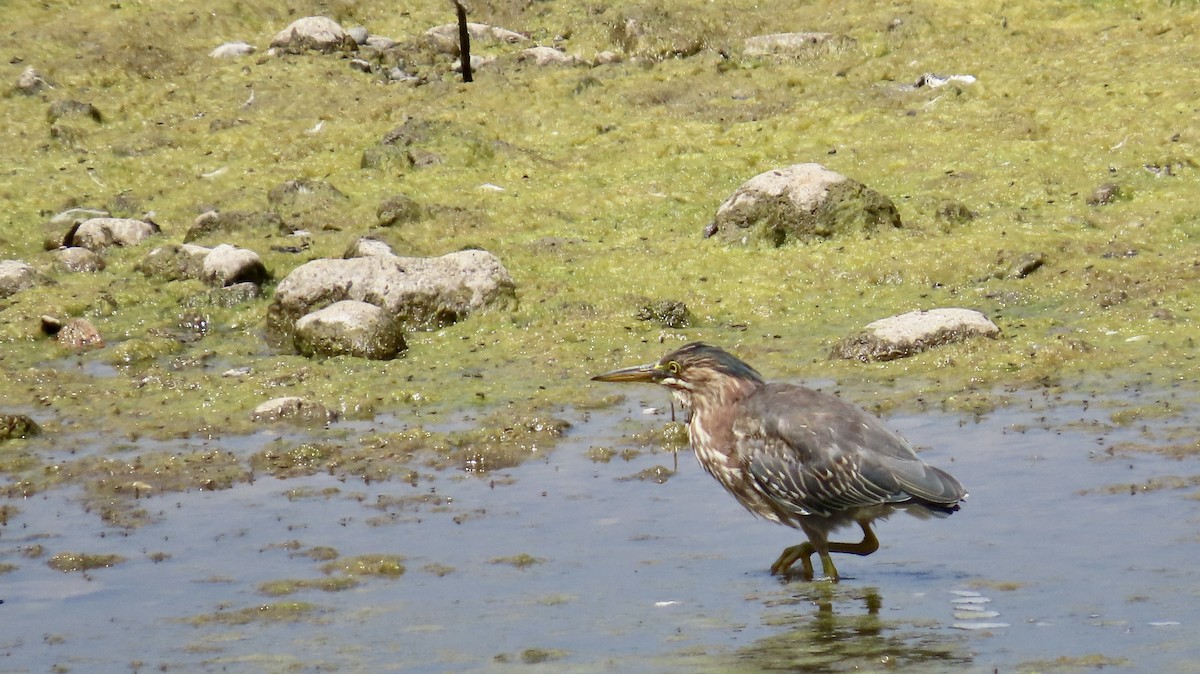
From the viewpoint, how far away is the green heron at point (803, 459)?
881 centimetres

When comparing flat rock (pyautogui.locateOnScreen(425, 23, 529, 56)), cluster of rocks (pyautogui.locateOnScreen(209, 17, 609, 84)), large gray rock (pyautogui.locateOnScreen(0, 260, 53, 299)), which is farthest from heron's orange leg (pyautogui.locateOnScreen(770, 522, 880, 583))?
flat rock (pyautogui.locateOnScreen(425, 23, 529, 56))

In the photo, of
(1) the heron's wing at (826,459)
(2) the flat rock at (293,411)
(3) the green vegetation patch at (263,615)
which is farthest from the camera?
(2) the flat rock at (293,411)

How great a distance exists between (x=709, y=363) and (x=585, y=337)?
5.40 meters

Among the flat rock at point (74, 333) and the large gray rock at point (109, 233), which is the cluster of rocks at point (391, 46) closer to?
→ the large gray rock at point (109, 233)

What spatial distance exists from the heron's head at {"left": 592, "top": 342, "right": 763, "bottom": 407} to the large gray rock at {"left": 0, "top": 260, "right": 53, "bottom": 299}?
31.1ft

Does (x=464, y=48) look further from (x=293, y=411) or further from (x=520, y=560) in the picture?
(x=520, y=560)

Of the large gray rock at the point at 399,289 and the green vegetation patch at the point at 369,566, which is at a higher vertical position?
the large gray rock at the point at 399,289

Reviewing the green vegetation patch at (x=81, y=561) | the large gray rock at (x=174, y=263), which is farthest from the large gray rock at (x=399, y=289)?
the green vegetation patch at (x=81, y=561)

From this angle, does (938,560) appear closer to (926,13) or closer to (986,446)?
(986,446)

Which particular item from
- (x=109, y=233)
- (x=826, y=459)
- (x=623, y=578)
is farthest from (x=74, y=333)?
(x=826, y=459)

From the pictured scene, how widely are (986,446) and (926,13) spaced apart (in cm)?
1390

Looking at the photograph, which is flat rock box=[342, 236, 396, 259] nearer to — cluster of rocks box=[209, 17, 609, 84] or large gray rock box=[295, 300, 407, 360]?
large gray rock box=[295, 300, 407, 360]

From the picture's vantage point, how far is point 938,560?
901cm

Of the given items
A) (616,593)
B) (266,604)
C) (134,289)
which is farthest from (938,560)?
(134,289)
